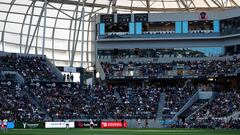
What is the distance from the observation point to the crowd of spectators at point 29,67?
88375 millimetres

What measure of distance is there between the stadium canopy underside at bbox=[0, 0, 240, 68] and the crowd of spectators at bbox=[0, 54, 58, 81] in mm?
2201

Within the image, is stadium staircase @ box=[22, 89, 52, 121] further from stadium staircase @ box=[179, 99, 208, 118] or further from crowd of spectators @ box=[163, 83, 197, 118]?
stadium staircase @ box=[179, 99, 208, 118]

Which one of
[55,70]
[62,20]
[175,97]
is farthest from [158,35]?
[55,70]

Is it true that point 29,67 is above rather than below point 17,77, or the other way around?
above

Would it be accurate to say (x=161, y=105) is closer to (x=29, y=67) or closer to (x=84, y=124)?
(x=84, y=124)

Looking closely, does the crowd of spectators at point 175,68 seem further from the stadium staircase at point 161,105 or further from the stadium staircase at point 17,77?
the stadium staircase at point 17,77

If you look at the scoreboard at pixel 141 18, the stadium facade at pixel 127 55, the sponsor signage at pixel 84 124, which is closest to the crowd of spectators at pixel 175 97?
the stadium facade at pixel 127 55

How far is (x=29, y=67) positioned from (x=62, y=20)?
14574 mm

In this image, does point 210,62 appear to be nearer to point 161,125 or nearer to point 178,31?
point 178,31

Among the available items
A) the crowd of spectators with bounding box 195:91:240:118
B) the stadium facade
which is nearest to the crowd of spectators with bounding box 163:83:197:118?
the stadium facade

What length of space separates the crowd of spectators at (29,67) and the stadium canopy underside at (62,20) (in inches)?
86.7

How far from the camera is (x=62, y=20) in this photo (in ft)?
337

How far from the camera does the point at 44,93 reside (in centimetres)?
8544

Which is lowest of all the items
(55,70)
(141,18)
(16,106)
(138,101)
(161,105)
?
(161,105)
